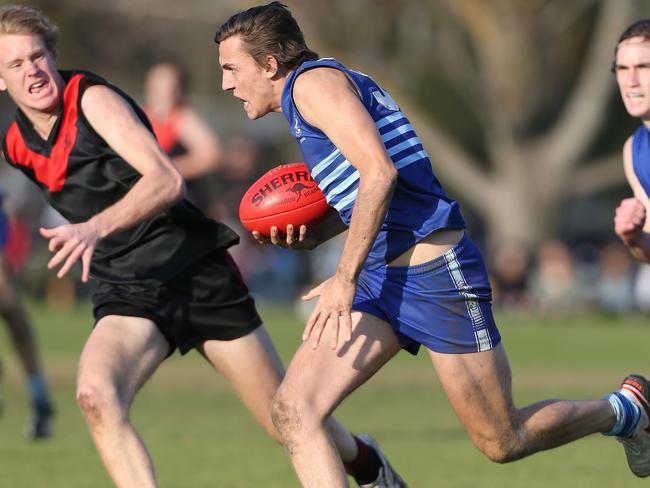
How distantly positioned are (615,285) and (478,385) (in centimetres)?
2219

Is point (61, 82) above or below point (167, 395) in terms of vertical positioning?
above

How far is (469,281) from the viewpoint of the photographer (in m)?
5.74

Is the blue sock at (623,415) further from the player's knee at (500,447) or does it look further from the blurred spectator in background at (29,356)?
Result: the blurred spectator in background at (29,356)

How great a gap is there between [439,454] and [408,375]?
268 inches

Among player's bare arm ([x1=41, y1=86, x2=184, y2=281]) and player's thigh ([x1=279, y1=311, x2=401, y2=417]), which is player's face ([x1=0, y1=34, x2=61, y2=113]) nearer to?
player's bare arm ([x1=41, y1=86, x2=184, y2=281])

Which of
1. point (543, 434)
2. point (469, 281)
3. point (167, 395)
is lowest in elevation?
point (167, 395)

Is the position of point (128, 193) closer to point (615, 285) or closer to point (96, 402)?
point (96, 402)

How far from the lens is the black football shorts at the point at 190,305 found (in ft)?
20.7

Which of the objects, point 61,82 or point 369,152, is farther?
point 61,82

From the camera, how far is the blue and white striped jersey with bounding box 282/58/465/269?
221 inches

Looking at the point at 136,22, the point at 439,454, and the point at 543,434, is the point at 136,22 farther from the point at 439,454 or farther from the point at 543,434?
the point at 543,434

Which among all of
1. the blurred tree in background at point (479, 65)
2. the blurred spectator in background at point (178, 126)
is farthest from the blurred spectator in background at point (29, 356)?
the blurred tree in background at point (479, 65)

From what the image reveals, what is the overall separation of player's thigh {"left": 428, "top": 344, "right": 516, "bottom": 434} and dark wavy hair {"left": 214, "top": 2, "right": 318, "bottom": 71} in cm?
134

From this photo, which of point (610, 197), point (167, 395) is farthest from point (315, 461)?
point (610, 197)
